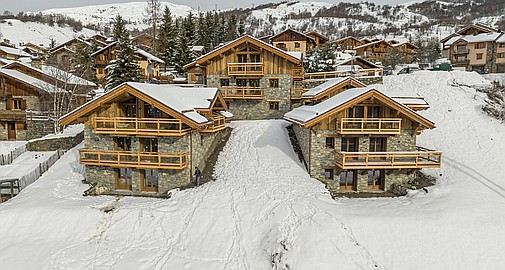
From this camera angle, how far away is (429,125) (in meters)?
19.8

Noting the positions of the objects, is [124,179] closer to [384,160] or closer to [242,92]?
[242,92]

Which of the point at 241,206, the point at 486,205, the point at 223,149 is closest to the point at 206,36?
the point at 223,149

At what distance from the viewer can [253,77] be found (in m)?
31.5

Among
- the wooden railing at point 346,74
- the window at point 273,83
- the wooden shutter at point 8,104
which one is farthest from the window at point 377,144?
the wooden shutter at point 8,104

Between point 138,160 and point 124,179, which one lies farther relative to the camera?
point 124,179

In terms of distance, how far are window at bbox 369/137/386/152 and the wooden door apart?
103ft

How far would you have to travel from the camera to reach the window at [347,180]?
20844 mm

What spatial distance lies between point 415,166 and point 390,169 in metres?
1.46

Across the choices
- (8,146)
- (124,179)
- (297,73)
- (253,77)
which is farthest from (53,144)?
(297,73)

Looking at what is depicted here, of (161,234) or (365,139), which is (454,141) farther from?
(161,234)

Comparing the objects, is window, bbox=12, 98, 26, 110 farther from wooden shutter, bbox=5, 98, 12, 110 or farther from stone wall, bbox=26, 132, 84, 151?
stone wall, bbox=26, 132, 84, 151

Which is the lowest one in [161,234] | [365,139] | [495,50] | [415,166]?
[161,234]

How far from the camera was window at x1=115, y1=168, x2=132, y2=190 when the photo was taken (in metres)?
20.6

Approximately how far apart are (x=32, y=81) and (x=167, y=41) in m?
26.1
